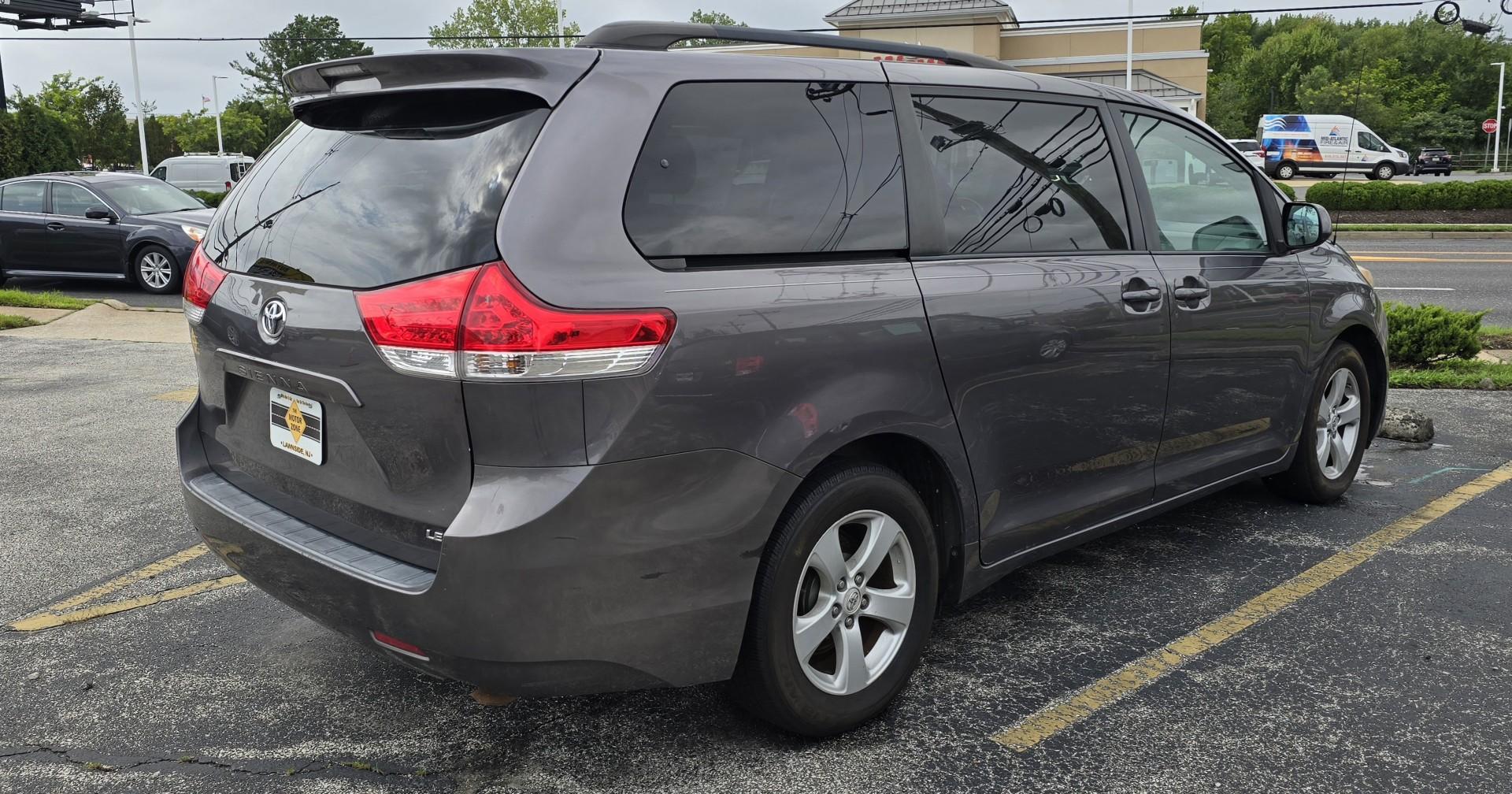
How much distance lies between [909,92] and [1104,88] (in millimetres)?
1090

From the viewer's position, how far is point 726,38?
314 centimetres

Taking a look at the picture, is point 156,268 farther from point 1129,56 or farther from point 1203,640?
point 1129,56

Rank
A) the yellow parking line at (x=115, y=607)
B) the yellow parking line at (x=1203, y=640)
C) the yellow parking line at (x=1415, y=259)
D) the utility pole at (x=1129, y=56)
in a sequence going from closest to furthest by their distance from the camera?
the yellow parking line at (x=1203, y=640) → the yellow parking line at (x=115, y=607) → the yellow parking line at (x=1415, y=259) → the utility pole at (x=1129, y=56)

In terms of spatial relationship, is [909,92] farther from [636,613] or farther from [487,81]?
[636,613]

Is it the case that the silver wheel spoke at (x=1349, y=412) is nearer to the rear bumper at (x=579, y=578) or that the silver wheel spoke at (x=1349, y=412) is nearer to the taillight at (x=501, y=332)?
the rear bumper at (x=579, y=578)

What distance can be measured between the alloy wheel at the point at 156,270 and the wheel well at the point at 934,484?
44.4ft

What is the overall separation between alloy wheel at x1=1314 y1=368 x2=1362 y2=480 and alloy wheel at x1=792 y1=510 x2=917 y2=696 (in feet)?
8.83

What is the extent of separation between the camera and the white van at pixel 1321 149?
4466 centimetres

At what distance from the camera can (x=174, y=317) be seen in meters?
11.5

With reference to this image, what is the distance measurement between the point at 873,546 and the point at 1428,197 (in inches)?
1057

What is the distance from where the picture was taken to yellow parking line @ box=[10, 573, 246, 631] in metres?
3.82

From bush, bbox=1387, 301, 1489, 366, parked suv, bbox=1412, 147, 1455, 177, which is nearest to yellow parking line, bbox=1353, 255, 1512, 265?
bush, bbox=1387, 301, 1489, 366

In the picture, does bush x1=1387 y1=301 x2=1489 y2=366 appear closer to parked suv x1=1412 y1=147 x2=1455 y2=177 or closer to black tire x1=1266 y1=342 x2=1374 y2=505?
black tire x1=1266 y1=342 x2=1374 y2=505

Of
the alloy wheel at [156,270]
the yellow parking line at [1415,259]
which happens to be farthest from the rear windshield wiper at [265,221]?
the yellow parking line at [1415,259]
